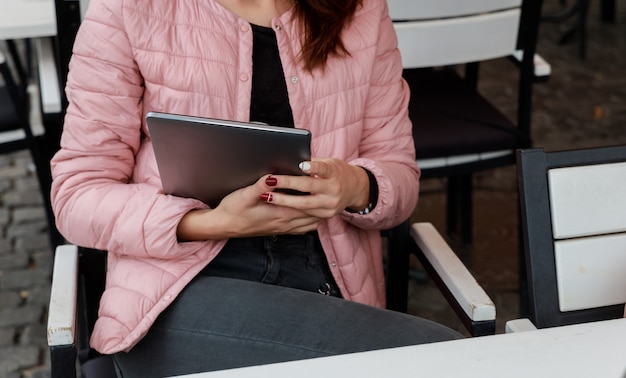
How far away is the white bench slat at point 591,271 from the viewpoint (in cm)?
138

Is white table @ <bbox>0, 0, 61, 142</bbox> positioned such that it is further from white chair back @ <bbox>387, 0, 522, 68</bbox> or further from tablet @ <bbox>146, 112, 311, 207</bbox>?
white chair back @ <bbox>387, 0, 522, 68</bbox>

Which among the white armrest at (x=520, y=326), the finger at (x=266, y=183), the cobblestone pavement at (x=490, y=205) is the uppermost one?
the finger at (x=266, y=183)

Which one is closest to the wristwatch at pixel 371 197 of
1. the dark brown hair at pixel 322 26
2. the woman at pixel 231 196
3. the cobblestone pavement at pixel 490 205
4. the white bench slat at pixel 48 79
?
the woman at pixel 231 196

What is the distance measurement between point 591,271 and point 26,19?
167cm

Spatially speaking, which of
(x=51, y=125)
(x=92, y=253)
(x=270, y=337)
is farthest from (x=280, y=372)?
(x=51, y=125)

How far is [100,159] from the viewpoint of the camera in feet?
5.32

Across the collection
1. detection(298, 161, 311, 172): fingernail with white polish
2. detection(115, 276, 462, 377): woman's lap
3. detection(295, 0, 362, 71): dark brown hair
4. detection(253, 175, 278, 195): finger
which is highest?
detection(295, 0, 362, 71): dark brown hair

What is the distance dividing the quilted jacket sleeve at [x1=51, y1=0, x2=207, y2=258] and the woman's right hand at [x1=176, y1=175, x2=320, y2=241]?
0.09 feet

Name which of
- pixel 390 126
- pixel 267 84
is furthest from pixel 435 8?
pixel 267 84

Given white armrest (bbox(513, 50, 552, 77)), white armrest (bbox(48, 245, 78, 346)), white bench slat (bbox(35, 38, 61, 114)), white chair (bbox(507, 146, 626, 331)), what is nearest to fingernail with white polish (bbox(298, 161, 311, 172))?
white chair (bbox(507, 146, 626, 331))

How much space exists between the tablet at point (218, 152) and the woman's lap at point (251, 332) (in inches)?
7.6

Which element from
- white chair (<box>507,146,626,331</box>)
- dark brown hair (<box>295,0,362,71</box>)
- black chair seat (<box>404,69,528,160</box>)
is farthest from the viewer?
black chair seat (<box>404,69,528,160</box>)

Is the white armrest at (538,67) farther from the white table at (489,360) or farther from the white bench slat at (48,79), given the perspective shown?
the white table at (489,360)

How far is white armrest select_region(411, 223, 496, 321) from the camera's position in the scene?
1519 mm
